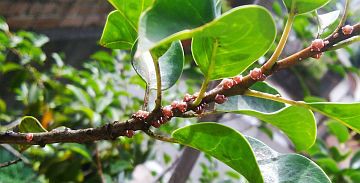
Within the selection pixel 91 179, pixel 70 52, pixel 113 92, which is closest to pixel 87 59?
pixel 70 52

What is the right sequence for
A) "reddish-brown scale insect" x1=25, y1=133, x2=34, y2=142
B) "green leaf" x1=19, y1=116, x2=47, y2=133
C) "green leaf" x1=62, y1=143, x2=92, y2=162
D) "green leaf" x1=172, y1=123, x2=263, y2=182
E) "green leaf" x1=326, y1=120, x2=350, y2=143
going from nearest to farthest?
"green leaf" x1=172, y1=123, x2=263, y2=182
"reddish-brown scale insect" x1=25, y1=133, x2=34, y2=142
"green leaf" x1=19, y1=116, x2=47, y2=133
"green leaf" x1=62, y1=143, x2=92, y2=162
"green leaf" x1=326, y1=120, x2=350, y2=143

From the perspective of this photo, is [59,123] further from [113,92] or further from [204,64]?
[204,64]

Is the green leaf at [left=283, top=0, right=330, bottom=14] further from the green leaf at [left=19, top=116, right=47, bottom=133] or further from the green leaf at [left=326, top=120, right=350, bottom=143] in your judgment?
the green leaf at [left=326, top=120, right=350, bottom=143]

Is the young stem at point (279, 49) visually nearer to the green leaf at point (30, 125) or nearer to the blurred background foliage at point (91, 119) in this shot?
the green leaf at point (30, 125)

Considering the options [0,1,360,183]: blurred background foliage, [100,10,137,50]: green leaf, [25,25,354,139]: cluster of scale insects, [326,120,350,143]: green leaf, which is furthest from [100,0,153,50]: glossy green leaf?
[326,120,350,143]: green leaf

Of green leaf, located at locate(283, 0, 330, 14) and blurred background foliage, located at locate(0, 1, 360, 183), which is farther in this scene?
blurred background foliage, located at locate(0, 1, 360, 183)

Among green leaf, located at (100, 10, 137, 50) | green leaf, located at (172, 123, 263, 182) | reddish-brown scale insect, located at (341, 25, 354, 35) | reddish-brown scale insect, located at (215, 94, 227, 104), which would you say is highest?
reddish-brown scale insect, located at (341, 25, 354, 35)
